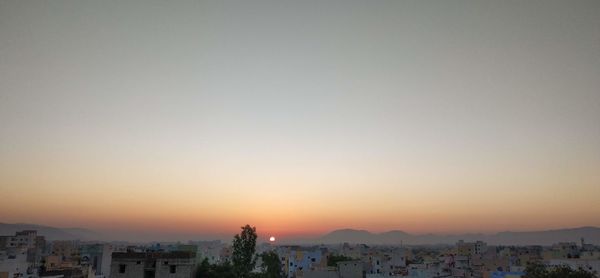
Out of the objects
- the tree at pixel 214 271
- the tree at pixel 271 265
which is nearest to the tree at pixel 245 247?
the tree at pixel 214 271

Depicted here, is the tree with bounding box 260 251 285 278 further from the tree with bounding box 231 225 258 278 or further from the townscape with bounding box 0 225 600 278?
the tree with bounding box 231 225 258 278

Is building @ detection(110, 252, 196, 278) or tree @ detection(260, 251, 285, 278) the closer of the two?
building @ detection(110, 252, 196, 278)

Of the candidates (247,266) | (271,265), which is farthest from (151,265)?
(271,265)

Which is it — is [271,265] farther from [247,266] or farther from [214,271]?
[214,271]

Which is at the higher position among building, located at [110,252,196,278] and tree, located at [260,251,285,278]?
building, located at [110,252,196,278]

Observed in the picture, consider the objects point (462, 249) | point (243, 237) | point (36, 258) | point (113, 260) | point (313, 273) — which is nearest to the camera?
point (113, 260)

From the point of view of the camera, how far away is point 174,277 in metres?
40.6

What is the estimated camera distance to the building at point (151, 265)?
39750 millimetres

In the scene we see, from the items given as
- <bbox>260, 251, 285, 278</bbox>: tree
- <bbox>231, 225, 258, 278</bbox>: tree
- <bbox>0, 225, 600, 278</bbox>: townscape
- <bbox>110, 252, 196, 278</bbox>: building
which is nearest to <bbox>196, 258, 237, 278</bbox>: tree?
<bbox>0, 225, 600, 278</bbox>: townscape

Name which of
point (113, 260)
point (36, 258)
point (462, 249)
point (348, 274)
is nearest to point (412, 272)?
point (348, 274)

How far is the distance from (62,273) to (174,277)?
16.7 metres

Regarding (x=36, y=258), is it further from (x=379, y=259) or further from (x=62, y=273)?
(x=379, y=259)

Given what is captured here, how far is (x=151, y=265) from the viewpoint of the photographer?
40.5 metres

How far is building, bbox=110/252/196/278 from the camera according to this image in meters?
39.8
